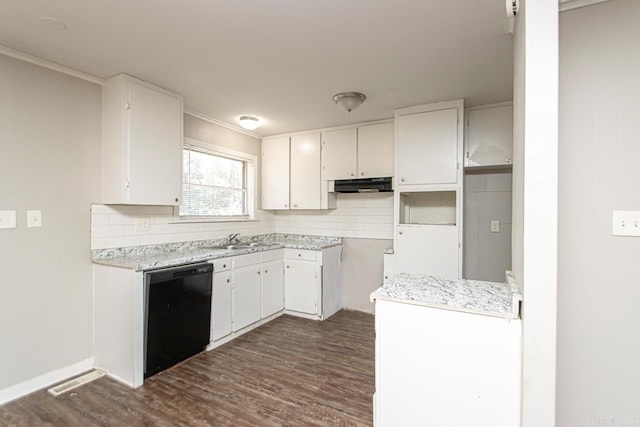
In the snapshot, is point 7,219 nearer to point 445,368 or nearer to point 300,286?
point 300,286

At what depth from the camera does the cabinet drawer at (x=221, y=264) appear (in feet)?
9.75

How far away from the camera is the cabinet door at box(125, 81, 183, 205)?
2596mm

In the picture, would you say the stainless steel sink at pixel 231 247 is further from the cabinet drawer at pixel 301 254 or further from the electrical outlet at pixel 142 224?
the electrical outlet at pixel 142 224

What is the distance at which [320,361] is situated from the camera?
2.75 m

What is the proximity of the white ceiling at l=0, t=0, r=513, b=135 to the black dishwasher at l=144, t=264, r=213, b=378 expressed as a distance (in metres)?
1.61

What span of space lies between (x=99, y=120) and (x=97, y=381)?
6.85 ft

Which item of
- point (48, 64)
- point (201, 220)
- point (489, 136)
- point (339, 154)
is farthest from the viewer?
point (339, 154)

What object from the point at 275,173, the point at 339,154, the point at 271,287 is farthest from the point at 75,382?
the point at 339,154

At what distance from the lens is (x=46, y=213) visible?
2.37 meters

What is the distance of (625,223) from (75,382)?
143 inches

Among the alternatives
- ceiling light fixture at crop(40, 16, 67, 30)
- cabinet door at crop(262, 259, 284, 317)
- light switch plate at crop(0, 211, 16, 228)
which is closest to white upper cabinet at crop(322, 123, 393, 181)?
cabinet door at crop(262, 259, 284, 317)

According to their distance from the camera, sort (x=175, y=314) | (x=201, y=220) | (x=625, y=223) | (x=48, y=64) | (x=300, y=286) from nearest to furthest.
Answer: (x=625, y=223) → (x=48, y=64) → (x=175, y=314) → (x=201, y=220) → (x=300, y=286)

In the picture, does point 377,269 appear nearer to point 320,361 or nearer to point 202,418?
point 320,361

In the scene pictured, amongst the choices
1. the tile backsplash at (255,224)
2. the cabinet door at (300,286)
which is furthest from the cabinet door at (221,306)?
the cabinet door at (300,286)
